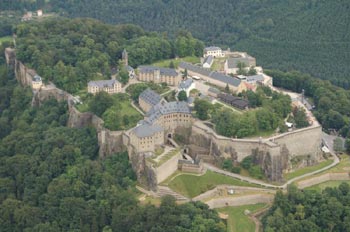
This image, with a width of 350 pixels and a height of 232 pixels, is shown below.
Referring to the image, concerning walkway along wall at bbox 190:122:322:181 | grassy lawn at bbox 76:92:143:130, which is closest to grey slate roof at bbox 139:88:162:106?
grassy lawn at bbox 76:92:143:130

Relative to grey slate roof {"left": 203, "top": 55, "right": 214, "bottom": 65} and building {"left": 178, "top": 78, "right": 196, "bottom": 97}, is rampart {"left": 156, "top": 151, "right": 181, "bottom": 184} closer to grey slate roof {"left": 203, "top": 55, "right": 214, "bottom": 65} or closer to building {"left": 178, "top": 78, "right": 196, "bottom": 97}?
A: building {"left": 178, "top": 78, "right": 196, "bottom": 97}

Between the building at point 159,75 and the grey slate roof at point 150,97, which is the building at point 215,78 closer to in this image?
the building at point 159,75

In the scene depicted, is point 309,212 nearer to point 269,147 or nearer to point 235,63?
point 269,147

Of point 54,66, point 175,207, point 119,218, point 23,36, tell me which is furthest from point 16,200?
point 23,36

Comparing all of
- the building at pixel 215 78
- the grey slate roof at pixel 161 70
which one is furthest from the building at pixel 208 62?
the grey slate roof at pixel 161 70

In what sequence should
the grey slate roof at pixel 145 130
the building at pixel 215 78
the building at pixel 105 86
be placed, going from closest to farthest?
the grey slate roof at pixel 145 130 → the building at pixel 215 78 → the building at pixel 105 86

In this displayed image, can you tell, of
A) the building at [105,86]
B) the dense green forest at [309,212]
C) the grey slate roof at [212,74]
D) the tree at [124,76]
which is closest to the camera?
the dense green forest at [309,212]

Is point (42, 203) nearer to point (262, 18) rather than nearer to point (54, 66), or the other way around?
point (54, 66)
